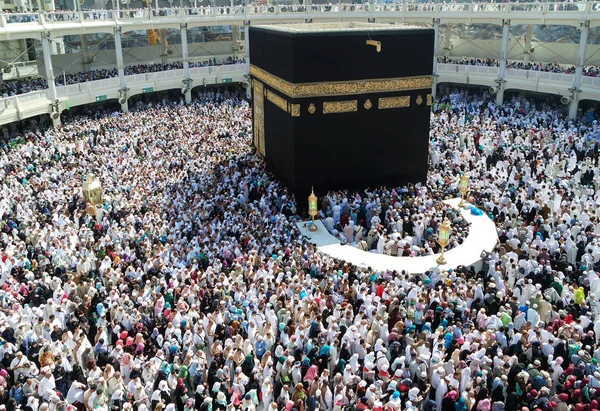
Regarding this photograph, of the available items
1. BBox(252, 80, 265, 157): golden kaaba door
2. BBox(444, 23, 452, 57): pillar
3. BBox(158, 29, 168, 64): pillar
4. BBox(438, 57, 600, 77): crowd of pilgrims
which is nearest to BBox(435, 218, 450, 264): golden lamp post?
BBox(252, 80, 265, 157): golden kaaba door

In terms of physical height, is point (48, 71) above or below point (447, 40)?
below

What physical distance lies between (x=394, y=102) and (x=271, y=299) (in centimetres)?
868

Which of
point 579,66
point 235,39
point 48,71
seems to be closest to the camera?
point 579,66

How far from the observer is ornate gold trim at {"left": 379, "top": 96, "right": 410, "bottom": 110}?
16469mm

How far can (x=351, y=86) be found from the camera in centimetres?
1594

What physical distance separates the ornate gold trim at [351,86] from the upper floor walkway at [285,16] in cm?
1270

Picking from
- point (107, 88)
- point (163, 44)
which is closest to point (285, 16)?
point (163, 44)

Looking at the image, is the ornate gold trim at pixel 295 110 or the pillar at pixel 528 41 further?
the pillar at pixel 528 41

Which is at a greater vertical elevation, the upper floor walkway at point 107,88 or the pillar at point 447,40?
the pillar at point 447,40

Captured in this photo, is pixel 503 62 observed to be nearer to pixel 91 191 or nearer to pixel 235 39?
pixel 235 39

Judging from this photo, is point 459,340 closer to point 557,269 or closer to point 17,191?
point 557,269

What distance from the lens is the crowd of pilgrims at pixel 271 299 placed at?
8281mm

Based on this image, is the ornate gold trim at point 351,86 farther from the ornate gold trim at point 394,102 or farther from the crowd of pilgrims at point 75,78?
the crowd of pilgrims at point 75,78

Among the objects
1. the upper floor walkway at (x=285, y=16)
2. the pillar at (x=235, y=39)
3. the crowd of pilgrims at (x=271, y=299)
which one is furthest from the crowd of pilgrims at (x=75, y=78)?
the crowd of pilgrims at (x=271, y=299)
